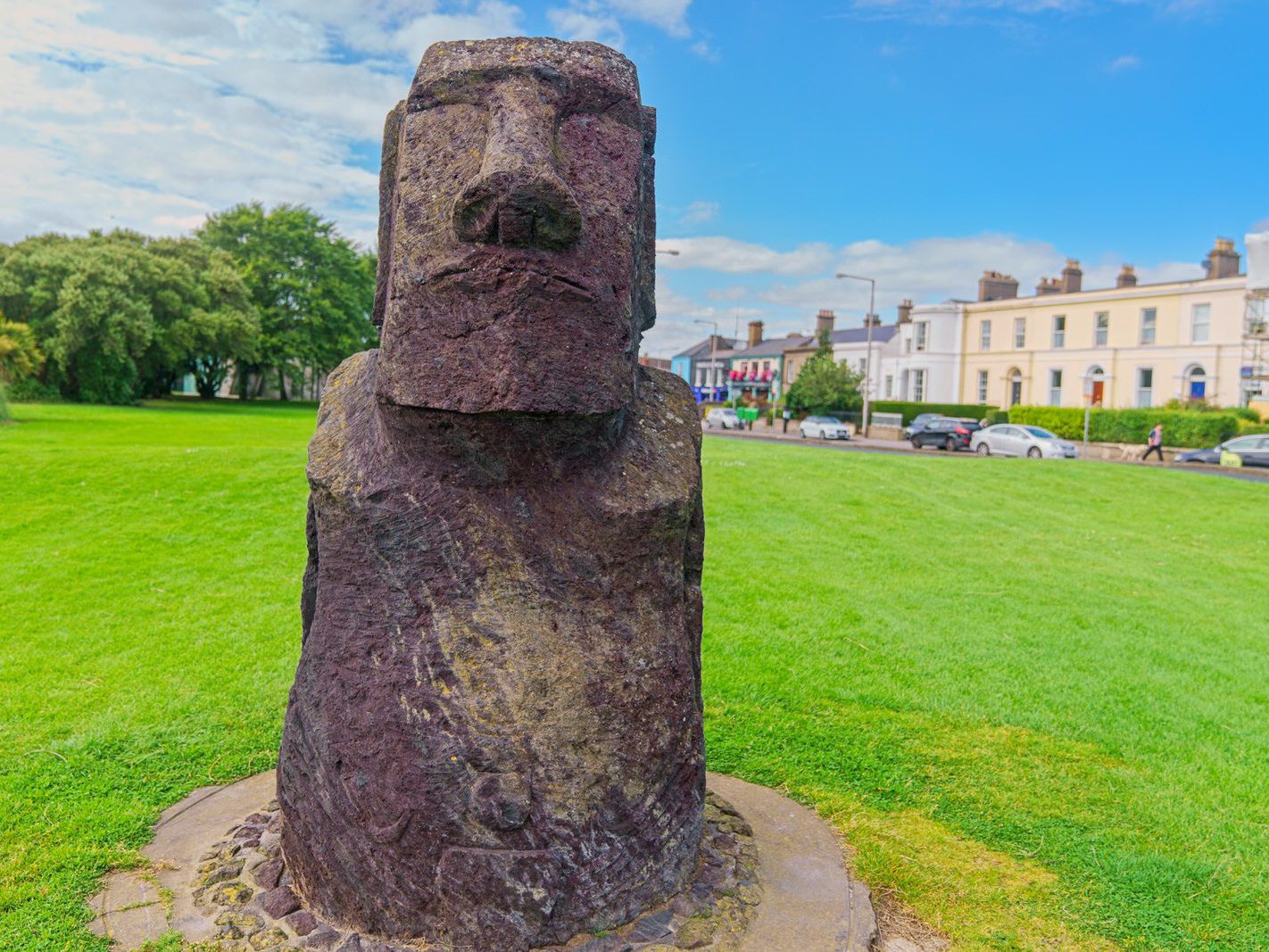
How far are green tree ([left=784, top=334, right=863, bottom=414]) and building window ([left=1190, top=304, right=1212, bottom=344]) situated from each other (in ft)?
50.4

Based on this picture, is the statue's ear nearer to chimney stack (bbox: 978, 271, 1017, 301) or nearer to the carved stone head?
the carved stone head

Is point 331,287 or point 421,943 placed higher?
point 331,287

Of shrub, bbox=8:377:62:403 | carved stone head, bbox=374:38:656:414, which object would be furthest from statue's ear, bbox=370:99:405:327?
shrub, bbox=8:377:62:403

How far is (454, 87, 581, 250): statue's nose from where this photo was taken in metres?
2.80

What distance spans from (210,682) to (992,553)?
8.25 meters

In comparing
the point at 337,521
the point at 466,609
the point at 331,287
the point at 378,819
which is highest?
the point at 331,287

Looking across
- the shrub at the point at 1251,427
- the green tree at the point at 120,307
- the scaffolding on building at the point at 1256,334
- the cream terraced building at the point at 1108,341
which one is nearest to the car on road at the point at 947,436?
the cream terraced building at the point at 1108,341

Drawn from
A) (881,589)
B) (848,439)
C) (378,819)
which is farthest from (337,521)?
(848,439)

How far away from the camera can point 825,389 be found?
51.9 meters

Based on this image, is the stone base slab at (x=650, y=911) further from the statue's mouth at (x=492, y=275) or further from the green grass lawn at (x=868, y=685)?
the statue's mouth at (x=492, y=275)

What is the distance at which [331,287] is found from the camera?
47594 mm

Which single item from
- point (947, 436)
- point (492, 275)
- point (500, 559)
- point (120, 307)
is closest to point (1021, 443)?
point (947, 436)

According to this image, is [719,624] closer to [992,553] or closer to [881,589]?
[881,589]

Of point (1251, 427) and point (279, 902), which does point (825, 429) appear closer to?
point (1251, 427)
